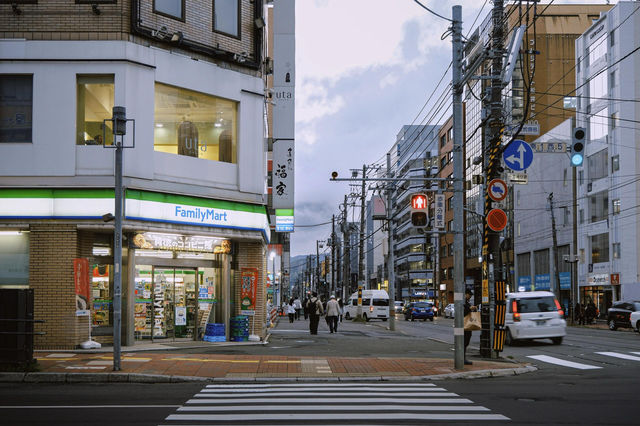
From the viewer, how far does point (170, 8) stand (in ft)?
69.9

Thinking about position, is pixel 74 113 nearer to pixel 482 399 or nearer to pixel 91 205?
pixel 91 205

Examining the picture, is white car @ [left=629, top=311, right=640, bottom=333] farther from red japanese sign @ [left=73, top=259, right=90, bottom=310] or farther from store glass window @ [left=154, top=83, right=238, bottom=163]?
red japanese sign @ [left=73, top=259, right=90, bottom=310]

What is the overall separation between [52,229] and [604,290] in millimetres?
50724

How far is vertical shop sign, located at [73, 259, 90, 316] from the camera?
18906mm

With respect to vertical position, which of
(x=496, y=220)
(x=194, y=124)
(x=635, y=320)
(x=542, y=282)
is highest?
(x=194, y=124)

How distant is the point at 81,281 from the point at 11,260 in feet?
7.07

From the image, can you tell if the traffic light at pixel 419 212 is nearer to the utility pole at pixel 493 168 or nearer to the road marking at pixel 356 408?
the utility pole at pixel 493 168

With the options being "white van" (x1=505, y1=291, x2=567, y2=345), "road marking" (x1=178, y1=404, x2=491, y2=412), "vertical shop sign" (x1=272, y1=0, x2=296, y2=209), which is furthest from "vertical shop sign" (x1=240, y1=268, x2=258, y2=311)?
"road marking" (x1=178, y1=404, x2=491, y2=412)

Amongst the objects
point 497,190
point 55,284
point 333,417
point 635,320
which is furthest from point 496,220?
point 635,320

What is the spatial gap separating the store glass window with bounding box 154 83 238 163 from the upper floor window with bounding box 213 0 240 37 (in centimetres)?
234

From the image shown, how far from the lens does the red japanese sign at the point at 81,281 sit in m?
18.9

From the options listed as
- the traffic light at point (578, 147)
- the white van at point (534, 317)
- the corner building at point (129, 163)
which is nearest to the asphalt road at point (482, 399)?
the white van at point (534, 317)

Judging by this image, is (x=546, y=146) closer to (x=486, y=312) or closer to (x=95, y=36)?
(x=486, y=312)

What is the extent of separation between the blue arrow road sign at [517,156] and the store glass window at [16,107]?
1346 cm
